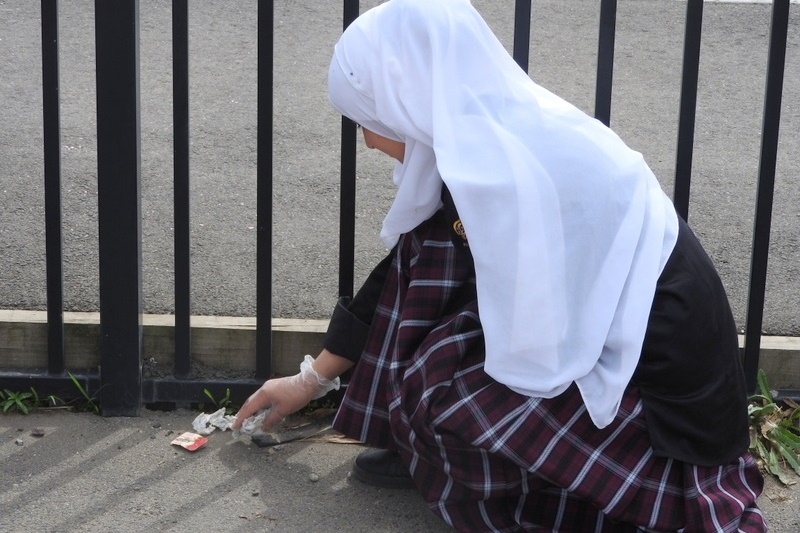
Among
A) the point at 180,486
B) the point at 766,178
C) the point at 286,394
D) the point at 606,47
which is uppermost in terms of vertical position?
the point at 606,47

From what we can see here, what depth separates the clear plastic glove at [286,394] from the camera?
2609 mm

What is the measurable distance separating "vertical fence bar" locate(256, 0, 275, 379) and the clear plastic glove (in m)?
0.22

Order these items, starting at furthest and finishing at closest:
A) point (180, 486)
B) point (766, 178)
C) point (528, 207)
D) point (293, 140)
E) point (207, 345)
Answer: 1. point (293, 140)
2. point (207, 345)
3. point (766, 178)
4. point (180, 486)
5. point (528, 207)

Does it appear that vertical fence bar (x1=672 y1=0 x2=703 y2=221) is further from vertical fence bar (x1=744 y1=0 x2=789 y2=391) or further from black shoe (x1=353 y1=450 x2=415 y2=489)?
black shoe (x1=353 y1=450 x2=415 y2=489)

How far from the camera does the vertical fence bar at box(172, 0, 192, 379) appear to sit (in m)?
2.63

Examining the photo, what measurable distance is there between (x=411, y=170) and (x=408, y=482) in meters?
0.80

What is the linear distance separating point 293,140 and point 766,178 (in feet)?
10.1

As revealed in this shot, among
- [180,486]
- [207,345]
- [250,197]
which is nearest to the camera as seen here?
[180,486]

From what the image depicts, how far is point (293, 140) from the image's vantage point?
5363 mm

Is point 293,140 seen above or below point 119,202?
above

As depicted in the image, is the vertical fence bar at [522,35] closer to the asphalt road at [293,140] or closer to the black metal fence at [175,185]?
the black metal fence at [175,185]

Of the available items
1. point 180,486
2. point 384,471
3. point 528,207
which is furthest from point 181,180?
point 528,207

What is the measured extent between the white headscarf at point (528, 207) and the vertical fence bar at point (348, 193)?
1.67ft

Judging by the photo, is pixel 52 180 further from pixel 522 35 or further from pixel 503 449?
pixel 503 449
